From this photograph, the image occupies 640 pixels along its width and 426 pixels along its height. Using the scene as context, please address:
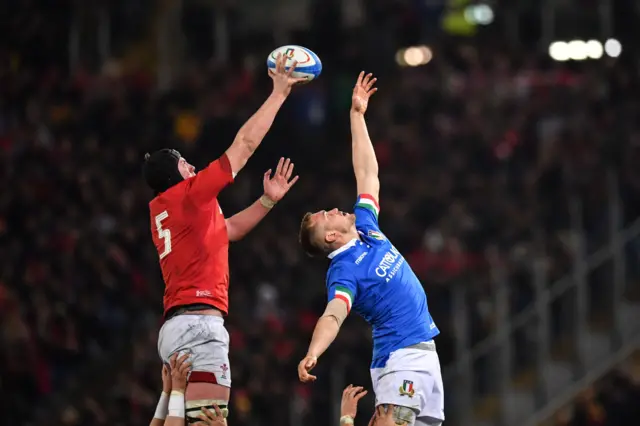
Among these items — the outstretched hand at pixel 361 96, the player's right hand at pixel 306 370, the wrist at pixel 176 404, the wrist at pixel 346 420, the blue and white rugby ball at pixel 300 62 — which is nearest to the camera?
the player's right hand at pixel 306 370

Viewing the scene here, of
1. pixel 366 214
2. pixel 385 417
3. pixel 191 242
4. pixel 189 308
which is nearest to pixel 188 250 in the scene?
pixel 191 242

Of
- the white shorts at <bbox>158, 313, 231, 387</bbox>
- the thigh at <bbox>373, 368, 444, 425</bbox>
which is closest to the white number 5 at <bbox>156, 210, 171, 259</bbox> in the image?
the white shorts at <bbox>158, 313, 231, 387</bbox>

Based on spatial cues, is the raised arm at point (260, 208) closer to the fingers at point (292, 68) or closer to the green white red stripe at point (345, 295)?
the fingers at point (292, 68)

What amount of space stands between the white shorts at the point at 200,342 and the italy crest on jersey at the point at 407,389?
1.20 metres

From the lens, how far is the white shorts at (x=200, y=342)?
908 cm

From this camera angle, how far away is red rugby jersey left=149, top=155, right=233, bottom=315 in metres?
9.05

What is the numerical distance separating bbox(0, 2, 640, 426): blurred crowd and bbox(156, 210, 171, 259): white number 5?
6.28 meters

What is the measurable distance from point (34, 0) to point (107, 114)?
2604mm

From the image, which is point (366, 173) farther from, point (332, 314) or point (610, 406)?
point (610, 406)

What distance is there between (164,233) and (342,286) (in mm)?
1294

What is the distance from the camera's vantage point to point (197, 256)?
30.0 feet

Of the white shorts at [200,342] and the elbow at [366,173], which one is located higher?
the elbow at [366,173]

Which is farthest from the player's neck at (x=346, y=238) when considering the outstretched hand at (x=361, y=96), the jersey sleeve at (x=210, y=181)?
the outstretched hand at (x=361, y=96)

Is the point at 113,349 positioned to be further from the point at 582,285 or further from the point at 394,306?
the point at 394,306
